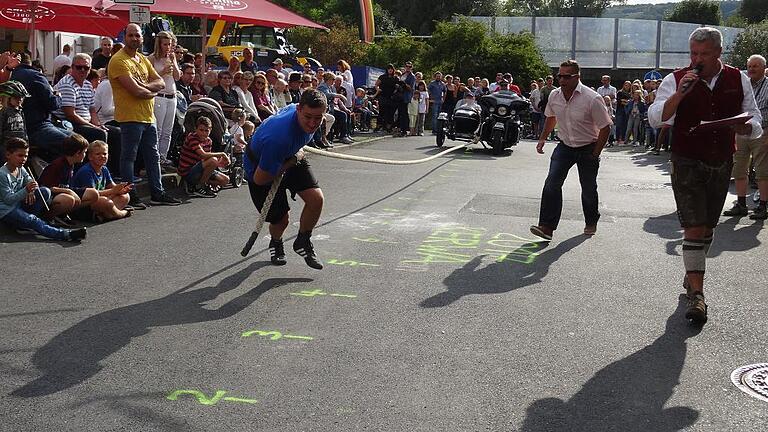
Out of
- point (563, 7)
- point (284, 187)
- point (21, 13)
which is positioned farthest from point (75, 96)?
point (563, 7)

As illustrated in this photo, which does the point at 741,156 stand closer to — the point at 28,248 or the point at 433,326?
the point at 433,326

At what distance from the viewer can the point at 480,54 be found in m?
40.2

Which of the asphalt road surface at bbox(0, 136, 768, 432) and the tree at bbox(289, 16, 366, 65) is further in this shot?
the tree at bbox(289, 16, 366, 65)

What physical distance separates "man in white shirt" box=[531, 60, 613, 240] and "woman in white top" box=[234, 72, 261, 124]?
6117 millimetres

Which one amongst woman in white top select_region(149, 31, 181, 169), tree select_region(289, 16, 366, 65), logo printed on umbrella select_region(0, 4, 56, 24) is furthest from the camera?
tree select_region(289, 16, 366, 65)

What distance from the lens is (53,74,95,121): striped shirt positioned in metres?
11.2

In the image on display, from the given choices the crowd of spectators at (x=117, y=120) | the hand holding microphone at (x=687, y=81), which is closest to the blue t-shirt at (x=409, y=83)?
the crowd of spectators at (x=117, y=120)

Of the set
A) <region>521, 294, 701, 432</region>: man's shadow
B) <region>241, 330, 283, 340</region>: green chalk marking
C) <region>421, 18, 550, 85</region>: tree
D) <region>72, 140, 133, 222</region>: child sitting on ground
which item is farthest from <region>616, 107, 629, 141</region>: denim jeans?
<region>241, 330, 283, 340</region>: green chalk marking

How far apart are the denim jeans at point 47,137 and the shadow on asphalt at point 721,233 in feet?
22.5

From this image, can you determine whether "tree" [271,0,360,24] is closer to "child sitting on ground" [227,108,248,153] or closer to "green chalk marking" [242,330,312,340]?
"child sitting on ground" [227,108,248,153]

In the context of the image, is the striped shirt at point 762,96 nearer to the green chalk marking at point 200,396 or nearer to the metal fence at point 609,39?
the green chalk marking at point 200,396

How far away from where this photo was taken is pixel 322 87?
20.9 meters

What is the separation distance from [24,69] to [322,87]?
441 inches

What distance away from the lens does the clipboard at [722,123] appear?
20.6ft
